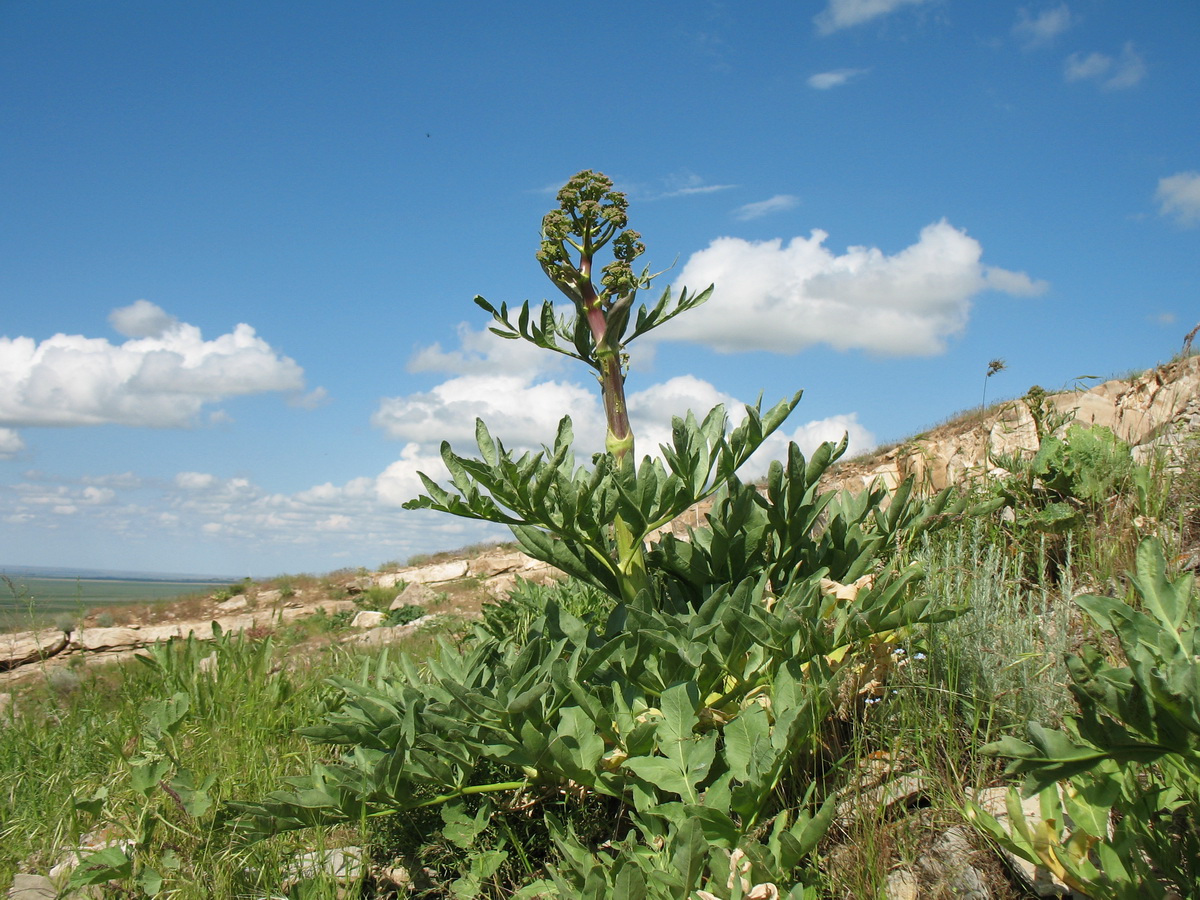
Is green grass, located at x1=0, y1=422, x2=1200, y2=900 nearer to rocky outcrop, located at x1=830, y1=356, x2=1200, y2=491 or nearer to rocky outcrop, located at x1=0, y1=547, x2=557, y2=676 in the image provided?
rocky outcrop, located at x1=830, y1=356, x2=1200, y2=491

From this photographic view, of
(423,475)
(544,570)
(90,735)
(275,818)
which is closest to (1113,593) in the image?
(423,475)

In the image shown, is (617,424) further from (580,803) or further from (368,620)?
(368,620)

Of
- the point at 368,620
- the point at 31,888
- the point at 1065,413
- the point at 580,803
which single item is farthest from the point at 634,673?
the point at 368,620

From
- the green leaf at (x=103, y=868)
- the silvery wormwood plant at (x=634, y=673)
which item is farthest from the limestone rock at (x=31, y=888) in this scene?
the silvery wormwood plant at (x=634, y=673)

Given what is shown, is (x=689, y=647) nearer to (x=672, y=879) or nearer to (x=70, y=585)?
(x=672, y=879)

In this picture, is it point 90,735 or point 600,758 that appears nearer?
point 600,758

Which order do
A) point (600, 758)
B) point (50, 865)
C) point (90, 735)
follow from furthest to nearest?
point (90, 735)
point (50, 865)
point (600, 758)

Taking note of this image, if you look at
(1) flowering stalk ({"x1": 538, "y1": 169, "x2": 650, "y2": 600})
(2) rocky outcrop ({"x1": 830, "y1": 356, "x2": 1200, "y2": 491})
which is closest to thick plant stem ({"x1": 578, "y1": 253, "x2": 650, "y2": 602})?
(1) flowering stalk ({"x1": 538, "y1": 169, "x2": 650, "y2": 600})

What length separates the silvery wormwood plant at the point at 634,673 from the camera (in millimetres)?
2006

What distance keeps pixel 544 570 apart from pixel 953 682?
29.7ft

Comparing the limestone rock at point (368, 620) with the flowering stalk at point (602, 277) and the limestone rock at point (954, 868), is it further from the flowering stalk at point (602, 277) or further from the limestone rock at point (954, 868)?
the limestone rock at point (954, 868)

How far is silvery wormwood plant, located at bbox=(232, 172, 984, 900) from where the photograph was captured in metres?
2.01

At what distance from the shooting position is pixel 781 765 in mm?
1996

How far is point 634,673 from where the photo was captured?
7.86ft
